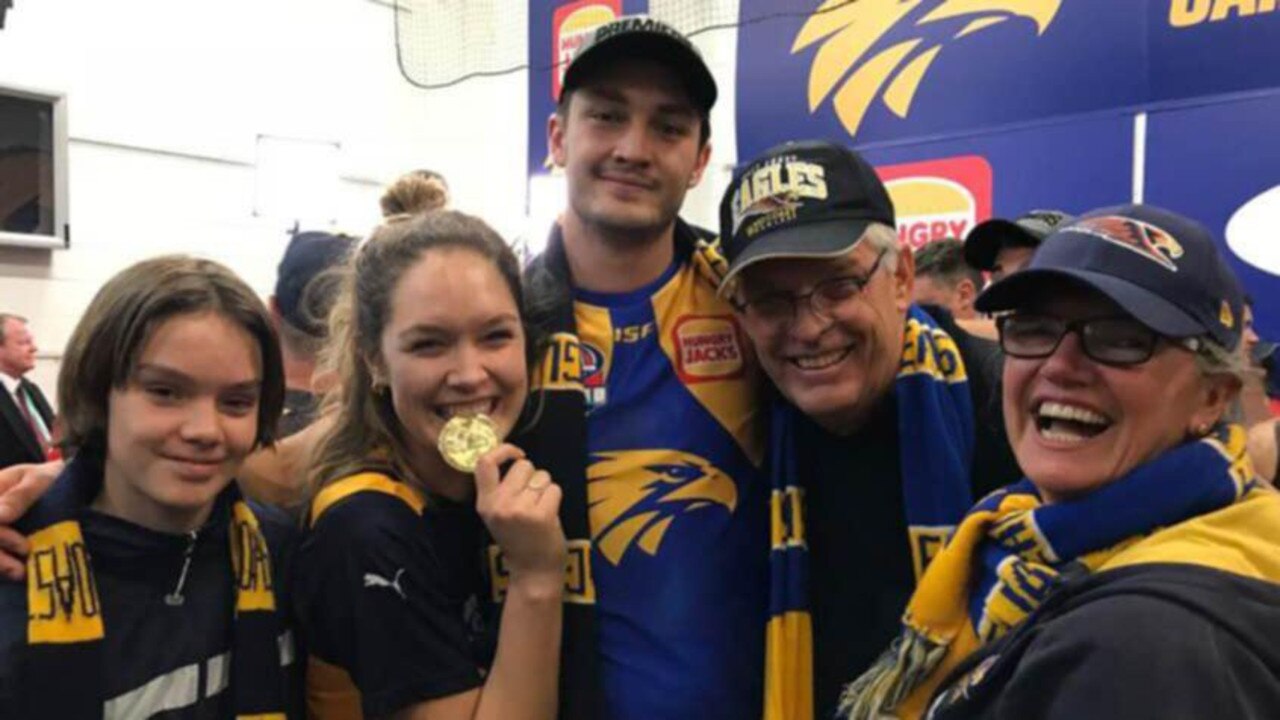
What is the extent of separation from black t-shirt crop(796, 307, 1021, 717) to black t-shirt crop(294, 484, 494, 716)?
0.73 meters

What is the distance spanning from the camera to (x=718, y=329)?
7.28 feet

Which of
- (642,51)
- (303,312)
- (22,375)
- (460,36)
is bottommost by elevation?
(22,375)

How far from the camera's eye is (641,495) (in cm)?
210

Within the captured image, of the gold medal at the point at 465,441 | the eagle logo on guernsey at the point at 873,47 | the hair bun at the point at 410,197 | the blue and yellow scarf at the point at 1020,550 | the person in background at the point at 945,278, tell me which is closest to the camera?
the blue and yellow scarf at the point at 1020,550

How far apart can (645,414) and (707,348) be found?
0.66 feet

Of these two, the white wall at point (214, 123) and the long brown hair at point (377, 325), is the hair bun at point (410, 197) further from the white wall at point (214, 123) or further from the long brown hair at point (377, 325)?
the white wall at point (214, 123)

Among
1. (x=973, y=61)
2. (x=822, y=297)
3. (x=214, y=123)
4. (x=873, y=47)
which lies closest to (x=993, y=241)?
(x=822, y=297)

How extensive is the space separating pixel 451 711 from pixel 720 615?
617mm

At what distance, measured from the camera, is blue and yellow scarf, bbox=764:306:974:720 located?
6.61 ft

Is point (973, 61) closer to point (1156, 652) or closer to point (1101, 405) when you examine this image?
point (1101, 405)

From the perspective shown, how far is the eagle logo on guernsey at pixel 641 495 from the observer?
6.87ft

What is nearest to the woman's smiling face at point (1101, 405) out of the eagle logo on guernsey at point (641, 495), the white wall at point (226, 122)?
the eagle logo on guernsey at point (641, 495)

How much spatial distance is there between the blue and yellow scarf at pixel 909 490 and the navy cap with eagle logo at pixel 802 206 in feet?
0.97

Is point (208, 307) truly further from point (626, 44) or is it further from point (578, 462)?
point (626, 44)
